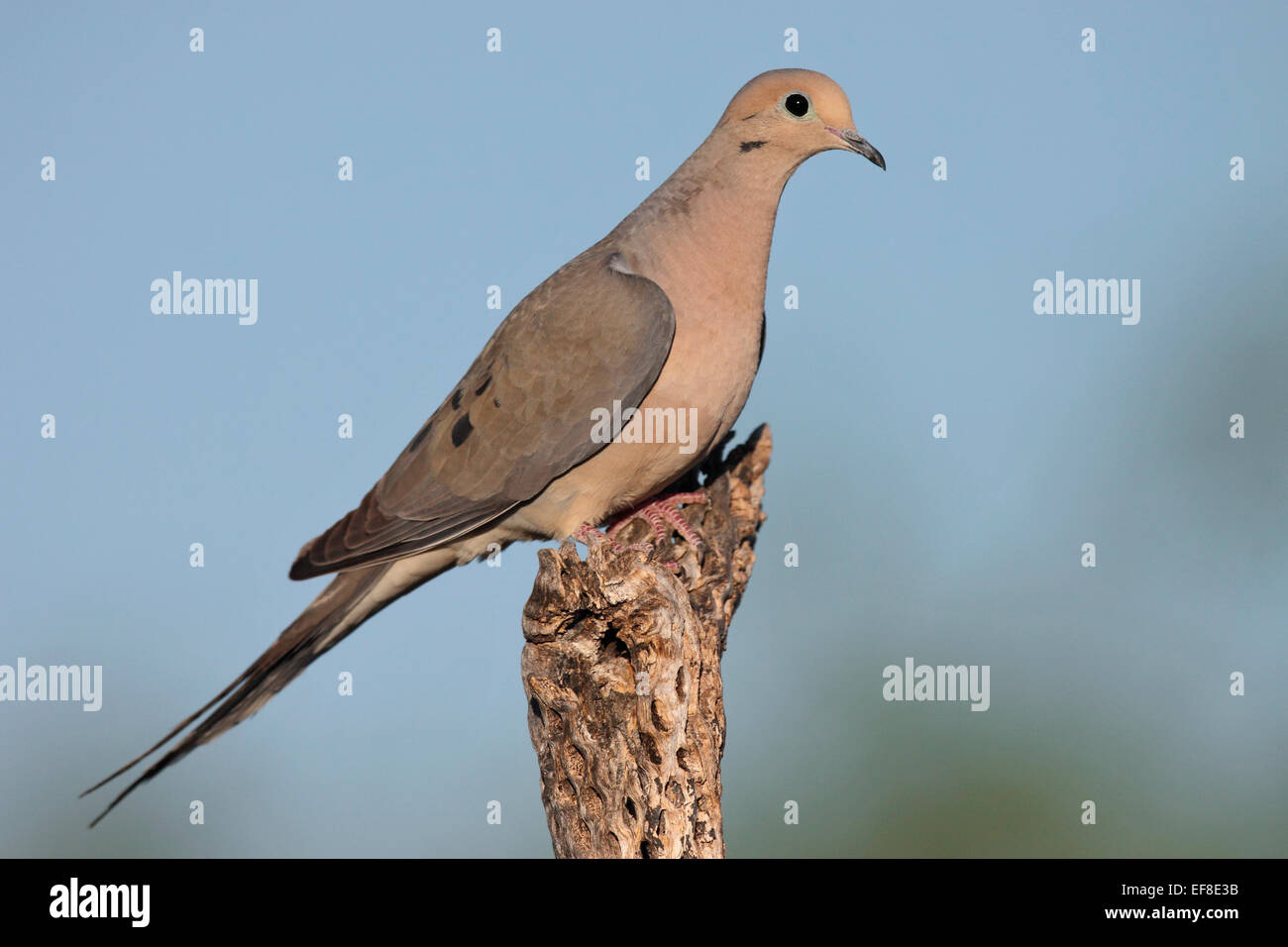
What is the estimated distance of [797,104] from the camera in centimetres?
503

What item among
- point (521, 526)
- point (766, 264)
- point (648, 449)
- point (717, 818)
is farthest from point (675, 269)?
point (717, 818)

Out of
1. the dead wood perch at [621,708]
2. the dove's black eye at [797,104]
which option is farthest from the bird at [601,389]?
the dead wood perch at [621,708]

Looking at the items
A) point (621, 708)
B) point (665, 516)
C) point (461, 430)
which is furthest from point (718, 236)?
point (621, 708)

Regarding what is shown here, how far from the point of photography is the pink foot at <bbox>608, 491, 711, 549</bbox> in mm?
5125

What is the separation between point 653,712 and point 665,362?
168cm

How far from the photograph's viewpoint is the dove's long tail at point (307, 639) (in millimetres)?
4719

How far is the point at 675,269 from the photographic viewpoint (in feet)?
16.5

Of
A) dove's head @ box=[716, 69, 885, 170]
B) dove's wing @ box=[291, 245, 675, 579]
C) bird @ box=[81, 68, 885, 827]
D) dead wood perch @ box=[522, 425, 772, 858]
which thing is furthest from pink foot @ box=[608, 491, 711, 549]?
dove's head @ box=[716, 69, 885, 170]

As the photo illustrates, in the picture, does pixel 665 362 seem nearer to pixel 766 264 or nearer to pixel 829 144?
pixel 766 264

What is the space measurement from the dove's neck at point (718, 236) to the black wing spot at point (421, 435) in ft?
4.14

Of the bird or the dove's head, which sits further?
the dove's head

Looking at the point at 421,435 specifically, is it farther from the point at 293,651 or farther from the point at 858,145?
the point at 858,145

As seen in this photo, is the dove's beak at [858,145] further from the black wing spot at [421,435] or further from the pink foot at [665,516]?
the black wing spot at [421,435]

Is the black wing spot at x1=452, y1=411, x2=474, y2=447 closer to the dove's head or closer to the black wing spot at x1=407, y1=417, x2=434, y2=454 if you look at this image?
the black wing spot at x1=407, y1=417, x2=434, y2=454
